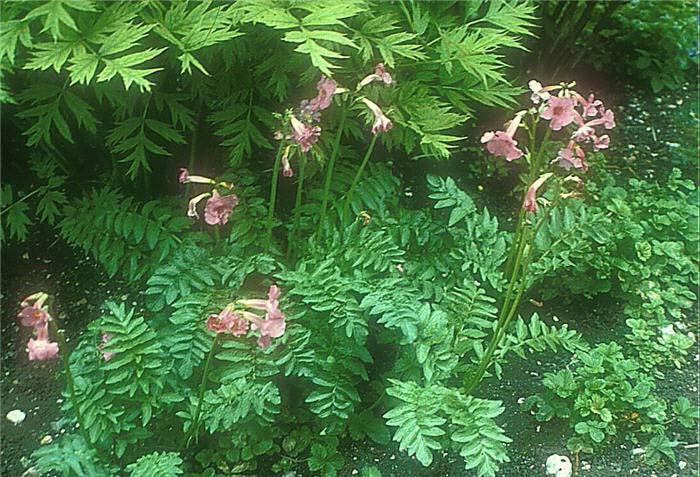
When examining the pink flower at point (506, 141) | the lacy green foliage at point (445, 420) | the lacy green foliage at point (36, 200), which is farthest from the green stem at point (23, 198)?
the pink flower at point (506, 141)

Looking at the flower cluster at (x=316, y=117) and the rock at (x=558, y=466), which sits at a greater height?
the flower cluster at (x=316, y=117)

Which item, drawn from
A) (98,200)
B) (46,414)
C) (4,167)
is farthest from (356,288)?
(4,167)

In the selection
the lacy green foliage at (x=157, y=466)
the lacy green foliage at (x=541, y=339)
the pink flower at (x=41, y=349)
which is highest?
the pink flower at (x=41, y=349)

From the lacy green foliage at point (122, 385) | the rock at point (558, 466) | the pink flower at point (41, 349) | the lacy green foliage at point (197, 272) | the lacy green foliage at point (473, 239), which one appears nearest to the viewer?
the pink flower at point (41, 349)

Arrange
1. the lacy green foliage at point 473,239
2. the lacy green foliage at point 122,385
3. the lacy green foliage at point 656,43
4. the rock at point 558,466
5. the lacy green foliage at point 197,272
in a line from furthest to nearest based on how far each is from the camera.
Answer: the lacy green foliage at point 656,43, the lacy green foliage at point 473,239, the rock at point 558,466, the lacy green foliage at point 197,272, the lacy green foliage at point 122,385

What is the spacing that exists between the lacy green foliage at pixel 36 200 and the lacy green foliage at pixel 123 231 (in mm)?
191

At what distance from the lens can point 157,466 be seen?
2.04 m

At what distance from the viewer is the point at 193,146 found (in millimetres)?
2934

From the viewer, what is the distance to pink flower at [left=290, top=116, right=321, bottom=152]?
210cm

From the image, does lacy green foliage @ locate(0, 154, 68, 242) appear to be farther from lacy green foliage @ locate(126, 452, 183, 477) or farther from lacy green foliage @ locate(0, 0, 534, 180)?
lacy green foliage @ locate(126, 452, 183, 477)

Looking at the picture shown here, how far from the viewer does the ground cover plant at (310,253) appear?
215cm

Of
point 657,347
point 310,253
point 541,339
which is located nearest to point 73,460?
point 310,253

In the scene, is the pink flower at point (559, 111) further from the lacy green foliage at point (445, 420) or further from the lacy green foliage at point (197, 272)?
the lacy green foliage at point (197, 272)

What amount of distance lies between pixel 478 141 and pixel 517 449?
→ 162 centimetres
